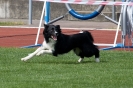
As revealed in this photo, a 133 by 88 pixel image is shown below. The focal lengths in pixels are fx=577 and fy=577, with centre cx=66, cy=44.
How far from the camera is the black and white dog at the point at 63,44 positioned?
11945 mm

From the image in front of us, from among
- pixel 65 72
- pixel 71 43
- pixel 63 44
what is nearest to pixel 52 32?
pixel 63 44

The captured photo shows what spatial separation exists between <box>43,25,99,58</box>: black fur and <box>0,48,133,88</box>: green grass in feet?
0.78

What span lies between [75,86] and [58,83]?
0.39 metres

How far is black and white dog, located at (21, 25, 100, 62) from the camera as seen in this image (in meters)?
11.9

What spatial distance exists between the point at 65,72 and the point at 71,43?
1.68 metres

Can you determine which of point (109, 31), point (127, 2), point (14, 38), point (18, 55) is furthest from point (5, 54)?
point (109, 31)

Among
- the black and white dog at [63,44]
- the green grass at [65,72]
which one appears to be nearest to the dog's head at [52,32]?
the black and white dog at [63,44]

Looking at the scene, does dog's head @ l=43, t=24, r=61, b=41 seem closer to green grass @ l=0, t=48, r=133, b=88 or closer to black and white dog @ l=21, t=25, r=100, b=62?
black and white dog @ l=21, t=25, r=100, b=62

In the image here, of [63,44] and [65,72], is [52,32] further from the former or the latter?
[65,72]

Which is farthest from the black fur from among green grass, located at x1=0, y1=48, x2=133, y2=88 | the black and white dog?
green grass, located at x1=0, y1=48, x2=133, y2=88

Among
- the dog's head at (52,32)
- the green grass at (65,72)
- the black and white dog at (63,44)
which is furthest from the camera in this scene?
the black and white dog at (63,44)

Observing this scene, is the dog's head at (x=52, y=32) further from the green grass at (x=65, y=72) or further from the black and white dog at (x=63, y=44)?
the green grass at (x=65, y=72)

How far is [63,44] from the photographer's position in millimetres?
12141

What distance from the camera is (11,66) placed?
37.4 ft
